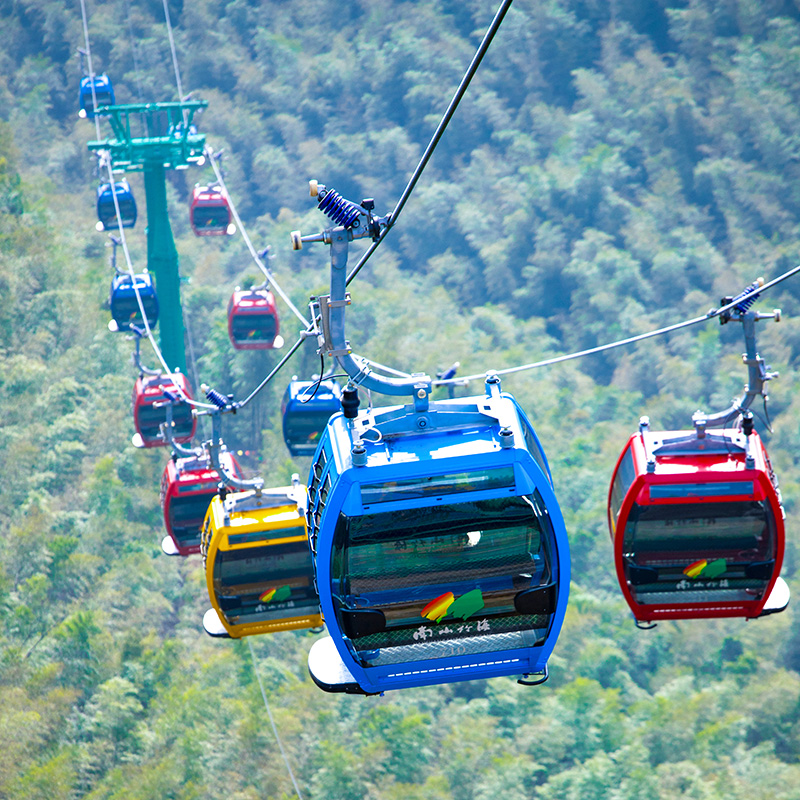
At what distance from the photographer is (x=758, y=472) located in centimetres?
710

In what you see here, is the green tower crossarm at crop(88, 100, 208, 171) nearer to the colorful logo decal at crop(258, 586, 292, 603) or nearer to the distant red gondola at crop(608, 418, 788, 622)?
the colorful logo decal at crop(258, 586, 292, 603)

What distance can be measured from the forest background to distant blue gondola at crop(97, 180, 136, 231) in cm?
433

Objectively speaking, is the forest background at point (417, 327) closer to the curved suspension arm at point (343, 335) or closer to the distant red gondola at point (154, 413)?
the distant red gondola at point (154, 413)

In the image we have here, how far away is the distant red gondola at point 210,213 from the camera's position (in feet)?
81.9

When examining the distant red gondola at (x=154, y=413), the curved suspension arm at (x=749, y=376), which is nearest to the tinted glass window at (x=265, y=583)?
the curved suspension arm at (x=749, y=376)

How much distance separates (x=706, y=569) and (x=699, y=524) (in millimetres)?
285

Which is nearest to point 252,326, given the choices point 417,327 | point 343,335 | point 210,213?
point 210,213

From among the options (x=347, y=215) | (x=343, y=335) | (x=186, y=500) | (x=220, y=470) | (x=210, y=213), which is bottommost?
(x=210, y=213)

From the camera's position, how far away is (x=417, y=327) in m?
39.4

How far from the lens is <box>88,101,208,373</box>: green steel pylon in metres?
22.6

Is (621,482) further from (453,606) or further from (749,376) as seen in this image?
(453,606)

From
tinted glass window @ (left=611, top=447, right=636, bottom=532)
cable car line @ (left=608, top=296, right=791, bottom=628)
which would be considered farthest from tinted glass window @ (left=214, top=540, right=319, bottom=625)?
cable car line @ (left=608, top=296, right=791, bottom=628)

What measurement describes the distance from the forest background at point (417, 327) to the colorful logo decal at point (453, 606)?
616 inches

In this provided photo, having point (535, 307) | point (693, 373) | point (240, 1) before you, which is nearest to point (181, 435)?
point (693, 373)
